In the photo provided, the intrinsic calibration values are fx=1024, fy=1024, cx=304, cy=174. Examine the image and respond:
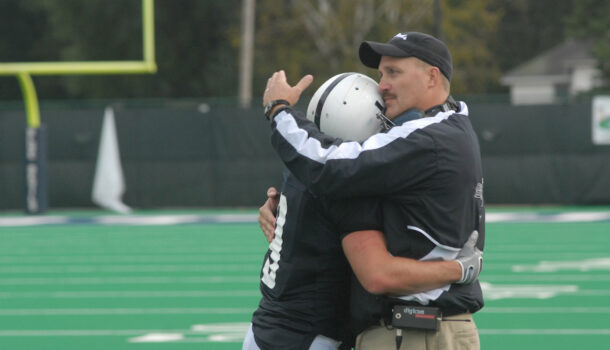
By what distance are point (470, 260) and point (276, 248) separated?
0.68 m

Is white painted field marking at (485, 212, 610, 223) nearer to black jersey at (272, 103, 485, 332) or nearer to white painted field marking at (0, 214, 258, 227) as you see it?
white painted field marking at (0, 214, 258, 227)

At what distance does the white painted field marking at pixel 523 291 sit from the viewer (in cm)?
875

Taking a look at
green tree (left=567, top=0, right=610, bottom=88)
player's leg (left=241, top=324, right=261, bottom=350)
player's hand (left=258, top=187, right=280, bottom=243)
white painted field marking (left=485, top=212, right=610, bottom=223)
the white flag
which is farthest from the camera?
green tree (left=567, top=0, right=610, bottom=88)

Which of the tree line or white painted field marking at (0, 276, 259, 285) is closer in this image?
white painted field marking at (0, 276, 259, 285)

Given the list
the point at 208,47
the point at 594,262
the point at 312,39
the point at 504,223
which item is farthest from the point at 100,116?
A: the point at 208,47

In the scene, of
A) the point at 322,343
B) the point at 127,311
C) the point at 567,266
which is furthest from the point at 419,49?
the point at 567,266

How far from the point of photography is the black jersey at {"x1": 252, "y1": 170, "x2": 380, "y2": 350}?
350 cm

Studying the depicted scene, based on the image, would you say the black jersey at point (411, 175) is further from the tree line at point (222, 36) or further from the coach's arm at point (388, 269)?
the tree line at point (222, 36)

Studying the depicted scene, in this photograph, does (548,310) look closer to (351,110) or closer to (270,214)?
(270,214)

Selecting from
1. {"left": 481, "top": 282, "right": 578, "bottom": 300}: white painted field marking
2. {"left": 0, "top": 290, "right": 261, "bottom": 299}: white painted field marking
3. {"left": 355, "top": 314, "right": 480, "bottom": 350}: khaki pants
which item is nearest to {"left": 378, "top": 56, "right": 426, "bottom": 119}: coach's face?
{"left": 355, "top": 314, "right": 480, "bottom": 350}: khaki pants

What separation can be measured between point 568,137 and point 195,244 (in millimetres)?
8225

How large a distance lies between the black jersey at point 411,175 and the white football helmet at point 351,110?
0.15 meters

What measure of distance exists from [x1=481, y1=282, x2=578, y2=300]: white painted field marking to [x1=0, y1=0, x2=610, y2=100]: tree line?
2633 cm

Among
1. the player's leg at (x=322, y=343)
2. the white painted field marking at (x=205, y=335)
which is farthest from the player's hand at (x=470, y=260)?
the white painted field marking at (x=205, y=335)
